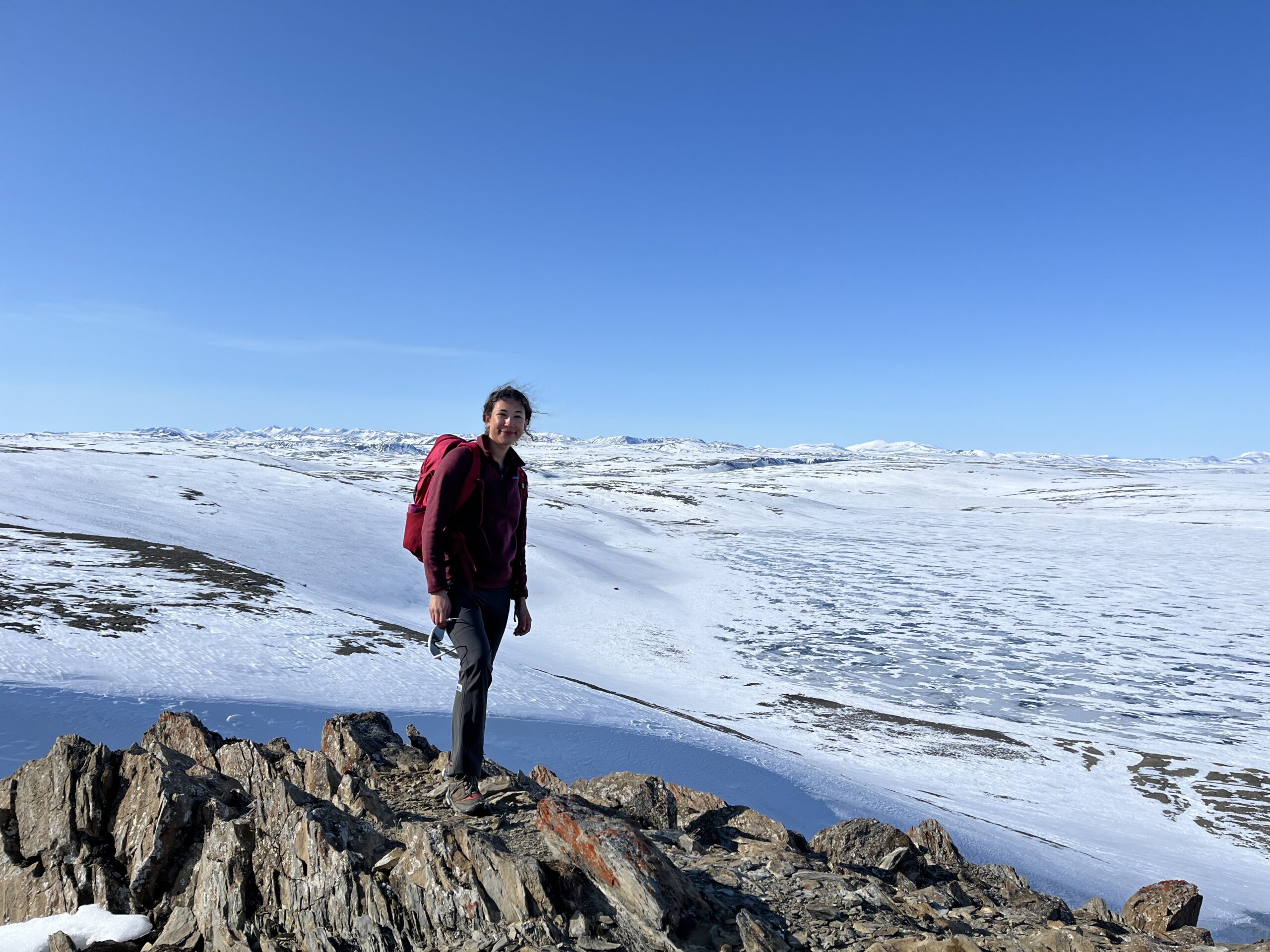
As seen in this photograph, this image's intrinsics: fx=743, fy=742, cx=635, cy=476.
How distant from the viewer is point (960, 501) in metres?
70.8

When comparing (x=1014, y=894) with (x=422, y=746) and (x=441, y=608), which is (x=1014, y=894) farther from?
(x=422, y=746)

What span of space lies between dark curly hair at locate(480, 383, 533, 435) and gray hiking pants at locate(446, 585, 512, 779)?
3.81 feet

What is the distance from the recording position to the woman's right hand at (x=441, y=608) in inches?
183

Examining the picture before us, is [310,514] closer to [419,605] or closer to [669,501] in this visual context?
[419,605]

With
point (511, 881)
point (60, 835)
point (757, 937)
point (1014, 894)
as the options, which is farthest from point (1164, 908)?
point (60, 835)

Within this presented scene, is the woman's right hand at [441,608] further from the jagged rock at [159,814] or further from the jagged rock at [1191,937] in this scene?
the jagged rock at [1191,937]

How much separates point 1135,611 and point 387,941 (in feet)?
84.7

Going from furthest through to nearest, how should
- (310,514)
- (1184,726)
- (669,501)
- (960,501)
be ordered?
(960,501) → (669,501) → (310,514) → (1184,726)

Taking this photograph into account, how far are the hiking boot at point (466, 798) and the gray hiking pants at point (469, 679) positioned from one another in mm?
50

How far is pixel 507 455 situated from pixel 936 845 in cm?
389

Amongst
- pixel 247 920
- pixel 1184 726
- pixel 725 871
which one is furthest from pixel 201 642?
pixel 1184 726

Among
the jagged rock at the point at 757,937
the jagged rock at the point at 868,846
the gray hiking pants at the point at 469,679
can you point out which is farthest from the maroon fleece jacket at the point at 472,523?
the jagged rock at the point at 868,846

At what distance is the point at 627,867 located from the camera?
3.44 meters

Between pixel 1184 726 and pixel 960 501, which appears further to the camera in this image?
pixel 960 501
